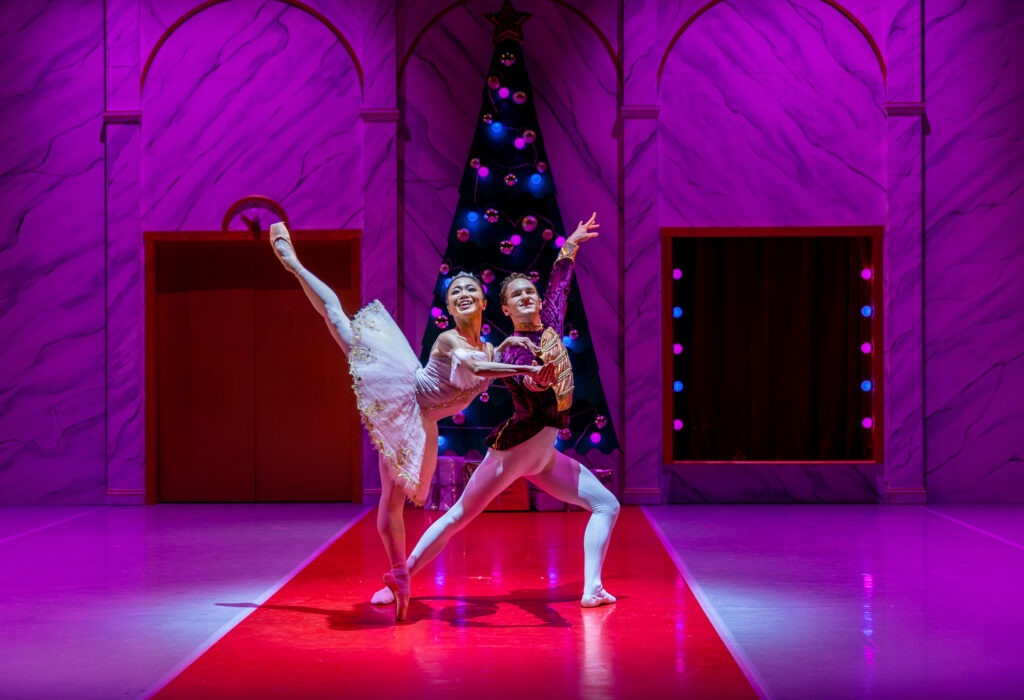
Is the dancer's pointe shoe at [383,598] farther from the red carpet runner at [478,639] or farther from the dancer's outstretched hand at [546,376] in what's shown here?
the dancer's outstretched hand at [546,376]

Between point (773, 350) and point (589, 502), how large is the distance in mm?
4449

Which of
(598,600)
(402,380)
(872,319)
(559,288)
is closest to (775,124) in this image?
(872,319)

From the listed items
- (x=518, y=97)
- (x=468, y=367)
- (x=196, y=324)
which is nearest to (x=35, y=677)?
(x=468, y=367)

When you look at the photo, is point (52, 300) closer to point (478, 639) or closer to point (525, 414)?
point (525, 414)

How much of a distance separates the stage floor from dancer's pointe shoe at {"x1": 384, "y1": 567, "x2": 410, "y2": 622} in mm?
100

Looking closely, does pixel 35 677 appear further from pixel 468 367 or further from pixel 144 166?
pixel 144 166

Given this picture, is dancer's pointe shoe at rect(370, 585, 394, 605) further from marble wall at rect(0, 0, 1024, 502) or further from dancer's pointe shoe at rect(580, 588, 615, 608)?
marble wall at rect(0, 0, 1024, 502)

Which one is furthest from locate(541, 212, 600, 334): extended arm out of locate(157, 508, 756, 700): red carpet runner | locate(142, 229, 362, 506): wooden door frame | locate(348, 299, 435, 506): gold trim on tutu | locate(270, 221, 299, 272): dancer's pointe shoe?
locate(142, 229, 362, 506): wooden door frame

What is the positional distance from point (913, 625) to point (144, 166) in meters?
7.39

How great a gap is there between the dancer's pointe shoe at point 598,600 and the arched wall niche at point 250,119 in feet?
16.5

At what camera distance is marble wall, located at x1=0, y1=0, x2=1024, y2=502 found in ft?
29.8

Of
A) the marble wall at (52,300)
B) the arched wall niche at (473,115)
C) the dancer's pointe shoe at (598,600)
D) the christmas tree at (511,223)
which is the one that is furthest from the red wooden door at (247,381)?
the dancer's pointe shoe at (598,600)

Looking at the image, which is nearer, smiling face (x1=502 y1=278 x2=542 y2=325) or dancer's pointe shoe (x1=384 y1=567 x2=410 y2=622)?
dancer's pointe shoe (x1=384 y1=567 x2=410 y2=622)

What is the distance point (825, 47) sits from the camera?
9234 millimetres
